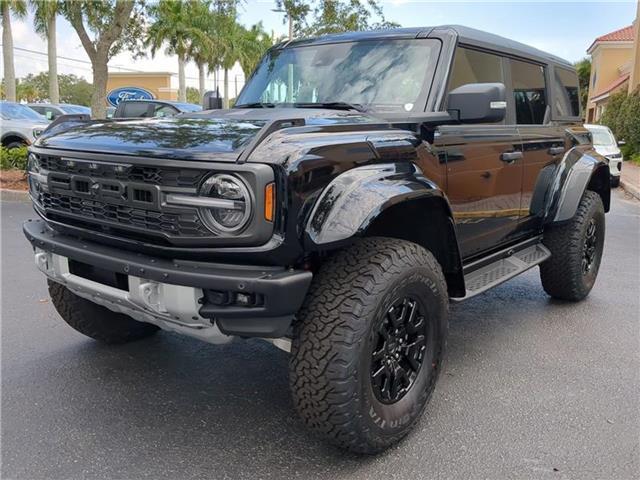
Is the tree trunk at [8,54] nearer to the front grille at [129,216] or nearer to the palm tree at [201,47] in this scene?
the palm tree at [201,47]

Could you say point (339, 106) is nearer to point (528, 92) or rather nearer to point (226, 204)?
point (226, 204)

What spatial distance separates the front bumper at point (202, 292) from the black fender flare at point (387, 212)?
229 mm

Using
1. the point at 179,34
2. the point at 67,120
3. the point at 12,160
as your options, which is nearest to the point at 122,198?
the point at 67,120

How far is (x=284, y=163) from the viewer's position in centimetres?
229

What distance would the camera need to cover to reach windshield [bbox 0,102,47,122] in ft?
45.8

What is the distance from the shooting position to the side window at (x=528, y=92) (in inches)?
165

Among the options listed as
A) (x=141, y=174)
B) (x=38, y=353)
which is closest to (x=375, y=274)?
(x=141, y=174)

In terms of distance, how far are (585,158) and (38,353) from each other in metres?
4.29

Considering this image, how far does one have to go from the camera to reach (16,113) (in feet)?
46.4

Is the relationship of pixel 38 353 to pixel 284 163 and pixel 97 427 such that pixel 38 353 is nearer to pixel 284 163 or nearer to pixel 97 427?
pixel 97 427

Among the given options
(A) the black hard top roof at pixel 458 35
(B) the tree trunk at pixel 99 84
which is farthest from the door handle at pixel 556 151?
(B) the tree trunk at pixel 99 84

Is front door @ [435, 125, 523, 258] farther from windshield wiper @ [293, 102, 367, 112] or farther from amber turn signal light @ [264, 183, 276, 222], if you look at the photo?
amber turn signal light @ [264, 183, 276, 222]

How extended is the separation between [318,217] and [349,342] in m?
0.51

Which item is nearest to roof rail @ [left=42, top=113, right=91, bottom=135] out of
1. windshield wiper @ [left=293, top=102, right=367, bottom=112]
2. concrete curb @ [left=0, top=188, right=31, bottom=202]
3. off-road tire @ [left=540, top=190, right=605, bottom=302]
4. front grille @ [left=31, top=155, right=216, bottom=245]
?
front grille @ [left=31, top=155, right=216, bottom=245]
